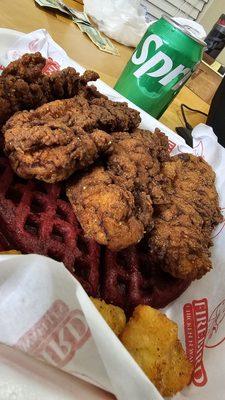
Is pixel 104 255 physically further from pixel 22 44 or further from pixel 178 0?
pixel 178 0

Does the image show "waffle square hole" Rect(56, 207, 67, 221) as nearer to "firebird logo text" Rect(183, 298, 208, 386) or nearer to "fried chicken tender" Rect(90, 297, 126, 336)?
"fried chicken tender" Rect(90, 297, 126, 336)

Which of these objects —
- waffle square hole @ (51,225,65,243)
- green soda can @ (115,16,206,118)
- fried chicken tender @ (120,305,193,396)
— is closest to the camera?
fried chicken tender @ (120,305,193,396)

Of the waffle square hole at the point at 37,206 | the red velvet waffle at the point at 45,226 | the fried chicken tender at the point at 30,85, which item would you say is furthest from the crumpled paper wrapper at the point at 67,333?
the fried chicken tender at the point at 30,85

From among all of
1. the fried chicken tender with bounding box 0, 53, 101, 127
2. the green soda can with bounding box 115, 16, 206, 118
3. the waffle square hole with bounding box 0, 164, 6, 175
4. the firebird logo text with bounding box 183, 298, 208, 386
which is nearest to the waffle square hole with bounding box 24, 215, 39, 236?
the waffle square hole with bounding box 0, 164, 6, 175

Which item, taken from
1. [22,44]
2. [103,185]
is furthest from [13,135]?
[22,44]

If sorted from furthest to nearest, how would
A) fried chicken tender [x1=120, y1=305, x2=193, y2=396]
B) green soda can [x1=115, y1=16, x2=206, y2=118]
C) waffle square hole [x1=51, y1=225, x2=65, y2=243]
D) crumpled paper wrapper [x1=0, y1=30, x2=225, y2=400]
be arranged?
1. green soda can [x1=115, y1=16, x2=206, y2=118]
2. waffle square hole [x1=51, y1=225, x2=65, y2=243]
3. fried chicken tender [x1=120, y1=305, x2=193, y2=396]
4. crumpled paper wrapper [x1=0, y1=30, x2=225, y2=400]

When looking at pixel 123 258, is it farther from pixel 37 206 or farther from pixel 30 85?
pixel 30 85
